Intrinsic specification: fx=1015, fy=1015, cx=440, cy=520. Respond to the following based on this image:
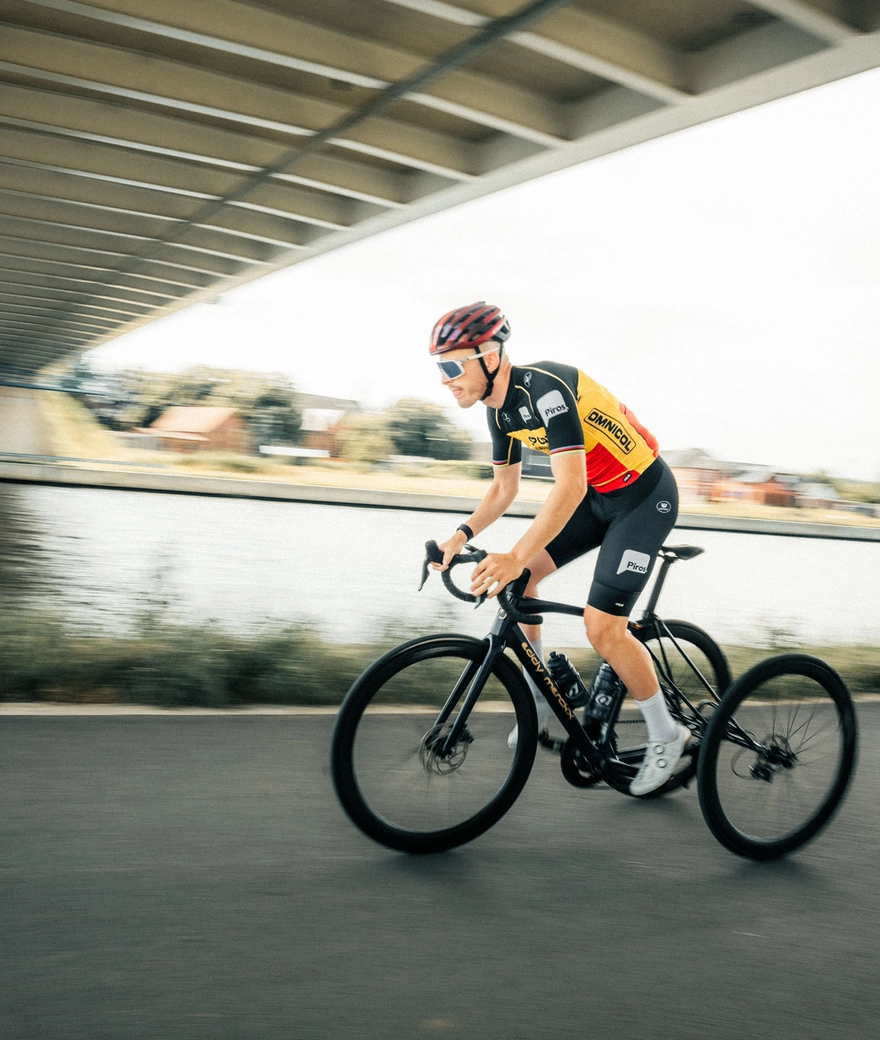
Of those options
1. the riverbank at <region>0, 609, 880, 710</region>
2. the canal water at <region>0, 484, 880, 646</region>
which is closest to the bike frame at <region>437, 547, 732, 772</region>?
the riverbank at <region>0, 609, 880, 710</region>

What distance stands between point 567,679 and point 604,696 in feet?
0.63

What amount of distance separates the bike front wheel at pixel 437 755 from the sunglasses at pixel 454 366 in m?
0.92

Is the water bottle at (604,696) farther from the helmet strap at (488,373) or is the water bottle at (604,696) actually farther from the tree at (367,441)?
the tree at (367,441)

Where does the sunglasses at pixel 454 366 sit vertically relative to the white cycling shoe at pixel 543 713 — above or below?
above

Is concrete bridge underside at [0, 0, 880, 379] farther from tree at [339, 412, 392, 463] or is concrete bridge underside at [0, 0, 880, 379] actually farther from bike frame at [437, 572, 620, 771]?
tree at [339, 412, 392, 463]

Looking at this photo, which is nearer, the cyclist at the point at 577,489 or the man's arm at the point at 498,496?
the cyclist at the point at 577,489

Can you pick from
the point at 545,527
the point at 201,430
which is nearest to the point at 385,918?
the point at 545,527

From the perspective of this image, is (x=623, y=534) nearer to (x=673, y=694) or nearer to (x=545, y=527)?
(x=545, y=527)

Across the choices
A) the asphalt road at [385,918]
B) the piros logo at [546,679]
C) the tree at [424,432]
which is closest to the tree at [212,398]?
the tree at [424,432]

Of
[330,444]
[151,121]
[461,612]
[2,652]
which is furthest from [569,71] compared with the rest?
[330,444]

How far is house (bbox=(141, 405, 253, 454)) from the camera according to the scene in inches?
2396

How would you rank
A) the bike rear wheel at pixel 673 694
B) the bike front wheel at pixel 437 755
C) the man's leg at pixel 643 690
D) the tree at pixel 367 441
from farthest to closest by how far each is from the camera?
1. the tree at pixel 367 441
2. the bike rear wheel at pixel 673 694
3. the man's leg at pixel 643 690
4. the bike front wheel at pixel 437 755

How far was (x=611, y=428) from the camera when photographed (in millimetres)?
3703

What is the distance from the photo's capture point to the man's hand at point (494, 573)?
10.7 ft
